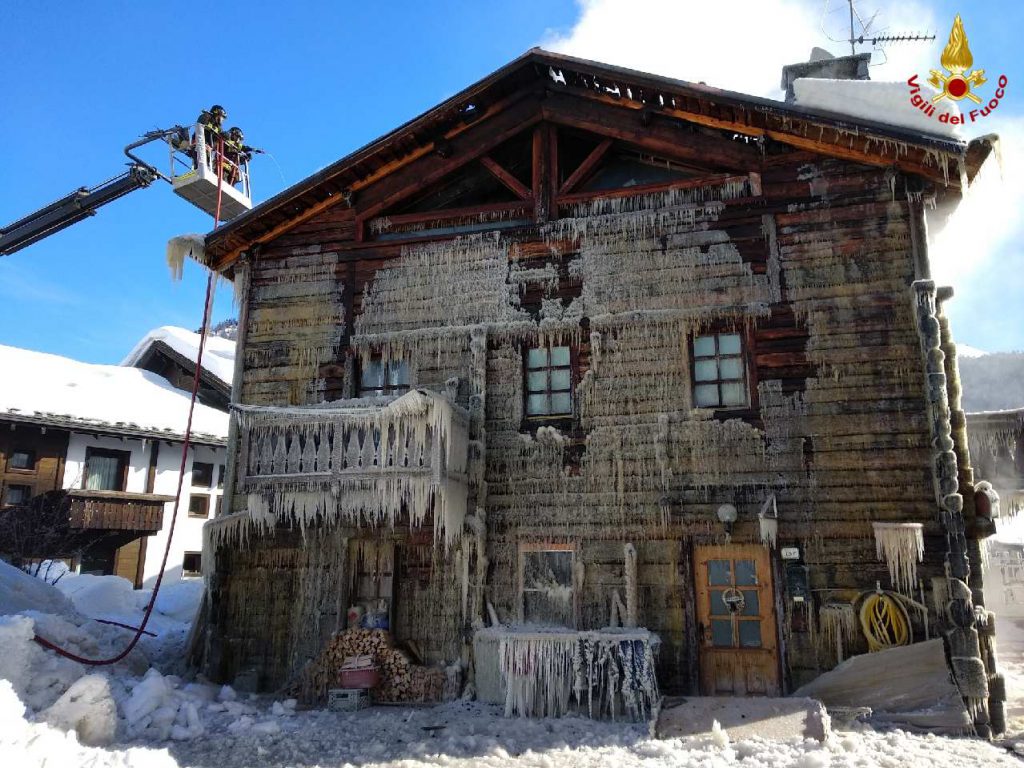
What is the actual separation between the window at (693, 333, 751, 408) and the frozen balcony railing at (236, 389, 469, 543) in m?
3.71

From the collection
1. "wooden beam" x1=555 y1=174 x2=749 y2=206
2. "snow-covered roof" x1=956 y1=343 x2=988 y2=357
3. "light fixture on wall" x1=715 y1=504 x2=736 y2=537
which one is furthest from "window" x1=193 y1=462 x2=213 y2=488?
"snow-covered roof" x1=956 y1=343 x2=988 y2=357

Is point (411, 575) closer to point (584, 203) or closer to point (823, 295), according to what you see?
point (584, 203)

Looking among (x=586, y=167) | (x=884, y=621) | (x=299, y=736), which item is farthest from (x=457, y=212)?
(x=884, y=621)

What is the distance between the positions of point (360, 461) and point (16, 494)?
18378 millimetres

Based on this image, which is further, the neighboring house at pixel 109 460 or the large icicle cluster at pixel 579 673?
the neighboring house at pixel 109 460

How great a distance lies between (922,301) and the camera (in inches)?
432

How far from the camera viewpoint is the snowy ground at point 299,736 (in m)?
7.86

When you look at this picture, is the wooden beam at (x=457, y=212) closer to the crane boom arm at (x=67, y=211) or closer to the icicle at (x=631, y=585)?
the icicle at (x=631, y=585)

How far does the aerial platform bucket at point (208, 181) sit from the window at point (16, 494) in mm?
11841

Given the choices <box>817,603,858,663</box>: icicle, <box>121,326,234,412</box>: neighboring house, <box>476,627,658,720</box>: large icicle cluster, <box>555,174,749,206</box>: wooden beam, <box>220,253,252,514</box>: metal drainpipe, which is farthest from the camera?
<box>121,326,234,412</box>: neighboring house

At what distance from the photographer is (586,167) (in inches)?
519

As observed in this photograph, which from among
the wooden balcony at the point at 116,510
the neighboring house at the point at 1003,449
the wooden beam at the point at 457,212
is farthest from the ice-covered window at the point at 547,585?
the wooden balcony at the point at 116,510

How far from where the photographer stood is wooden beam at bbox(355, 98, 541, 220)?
540 inches

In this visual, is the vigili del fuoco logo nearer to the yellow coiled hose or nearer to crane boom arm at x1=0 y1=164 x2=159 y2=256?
the yellow coiled hose
